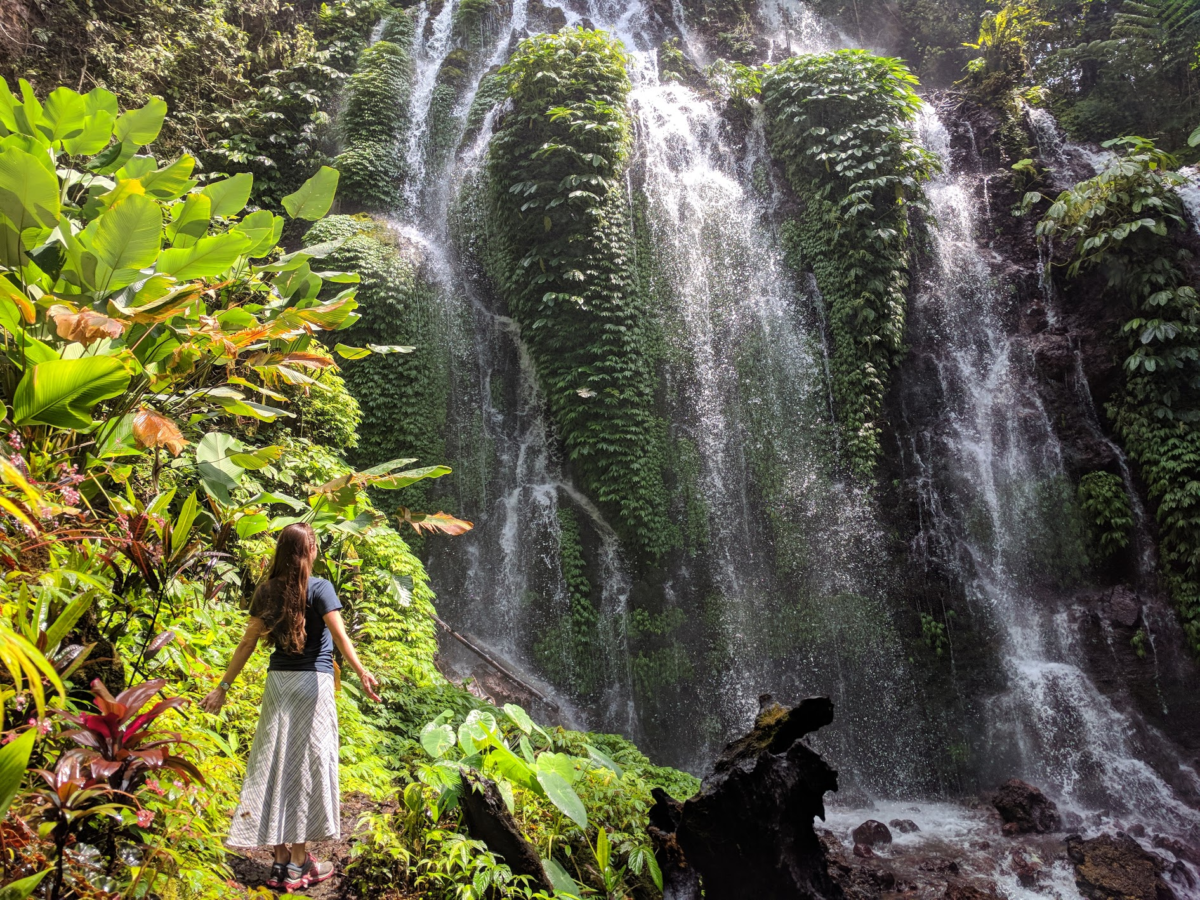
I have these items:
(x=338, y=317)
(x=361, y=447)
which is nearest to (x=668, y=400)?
(x=361, y=447)

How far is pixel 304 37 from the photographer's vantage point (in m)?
13.3

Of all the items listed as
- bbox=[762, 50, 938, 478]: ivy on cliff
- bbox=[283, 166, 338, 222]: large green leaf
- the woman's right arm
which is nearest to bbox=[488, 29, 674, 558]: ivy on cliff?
bbox=[762, 50, 938, 478]: ivy on cliff

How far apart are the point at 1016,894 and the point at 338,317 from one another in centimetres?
708

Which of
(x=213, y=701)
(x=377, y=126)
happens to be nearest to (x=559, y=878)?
(x=213, y=701)

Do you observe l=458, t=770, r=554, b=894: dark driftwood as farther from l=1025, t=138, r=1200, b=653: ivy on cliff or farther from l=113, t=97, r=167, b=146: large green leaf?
l=1025, t=138, r=1200, b=653: ivy on cliff

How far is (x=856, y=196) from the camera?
9867 mm

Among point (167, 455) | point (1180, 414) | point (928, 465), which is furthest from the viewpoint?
point (928, 465)

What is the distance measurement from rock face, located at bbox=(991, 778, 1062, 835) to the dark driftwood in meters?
6.17

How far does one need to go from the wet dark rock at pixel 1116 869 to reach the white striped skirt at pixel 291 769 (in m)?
6.35

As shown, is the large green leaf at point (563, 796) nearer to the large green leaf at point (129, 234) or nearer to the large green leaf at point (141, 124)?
the large green leaf at point (129, 234)

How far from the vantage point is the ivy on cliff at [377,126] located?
461 inches

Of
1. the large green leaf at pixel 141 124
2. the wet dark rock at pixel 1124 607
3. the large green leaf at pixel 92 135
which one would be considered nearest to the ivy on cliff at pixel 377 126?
the large green leaf at pixel 141 124

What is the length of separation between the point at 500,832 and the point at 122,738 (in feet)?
5.14

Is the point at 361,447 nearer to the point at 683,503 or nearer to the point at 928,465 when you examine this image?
the point at 683,503
